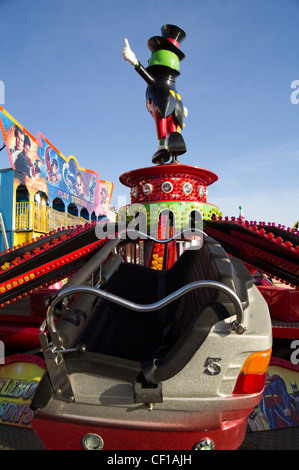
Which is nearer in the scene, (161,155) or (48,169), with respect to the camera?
(161,155)

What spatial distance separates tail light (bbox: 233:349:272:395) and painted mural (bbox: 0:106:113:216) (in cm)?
1420

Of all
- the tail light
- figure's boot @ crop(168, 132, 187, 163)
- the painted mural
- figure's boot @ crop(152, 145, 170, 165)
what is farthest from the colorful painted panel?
the painted mural

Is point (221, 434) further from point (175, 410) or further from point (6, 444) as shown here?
point (6, 444)

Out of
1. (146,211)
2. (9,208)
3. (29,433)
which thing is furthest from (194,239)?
(9,208)

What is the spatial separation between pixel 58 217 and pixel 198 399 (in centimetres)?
1544

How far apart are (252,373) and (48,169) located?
1668cm

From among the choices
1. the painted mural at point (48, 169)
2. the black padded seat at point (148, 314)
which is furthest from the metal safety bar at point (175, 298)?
the painted mural at point (48, 169)

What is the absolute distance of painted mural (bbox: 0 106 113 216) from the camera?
13.4 metres

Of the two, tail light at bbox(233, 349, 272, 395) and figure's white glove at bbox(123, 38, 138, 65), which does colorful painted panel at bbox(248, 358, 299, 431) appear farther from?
figure's white glove at bbox(123, 38, 138, 65)

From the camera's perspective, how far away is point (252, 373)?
53.6 inches

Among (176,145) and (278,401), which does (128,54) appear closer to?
(176,145)

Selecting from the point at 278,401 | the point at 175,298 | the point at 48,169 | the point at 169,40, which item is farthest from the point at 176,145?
the point at 48,169

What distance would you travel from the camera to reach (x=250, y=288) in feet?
5.59

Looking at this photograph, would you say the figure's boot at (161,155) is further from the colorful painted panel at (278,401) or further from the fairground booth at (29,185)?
the fairground booth at (29,185)
